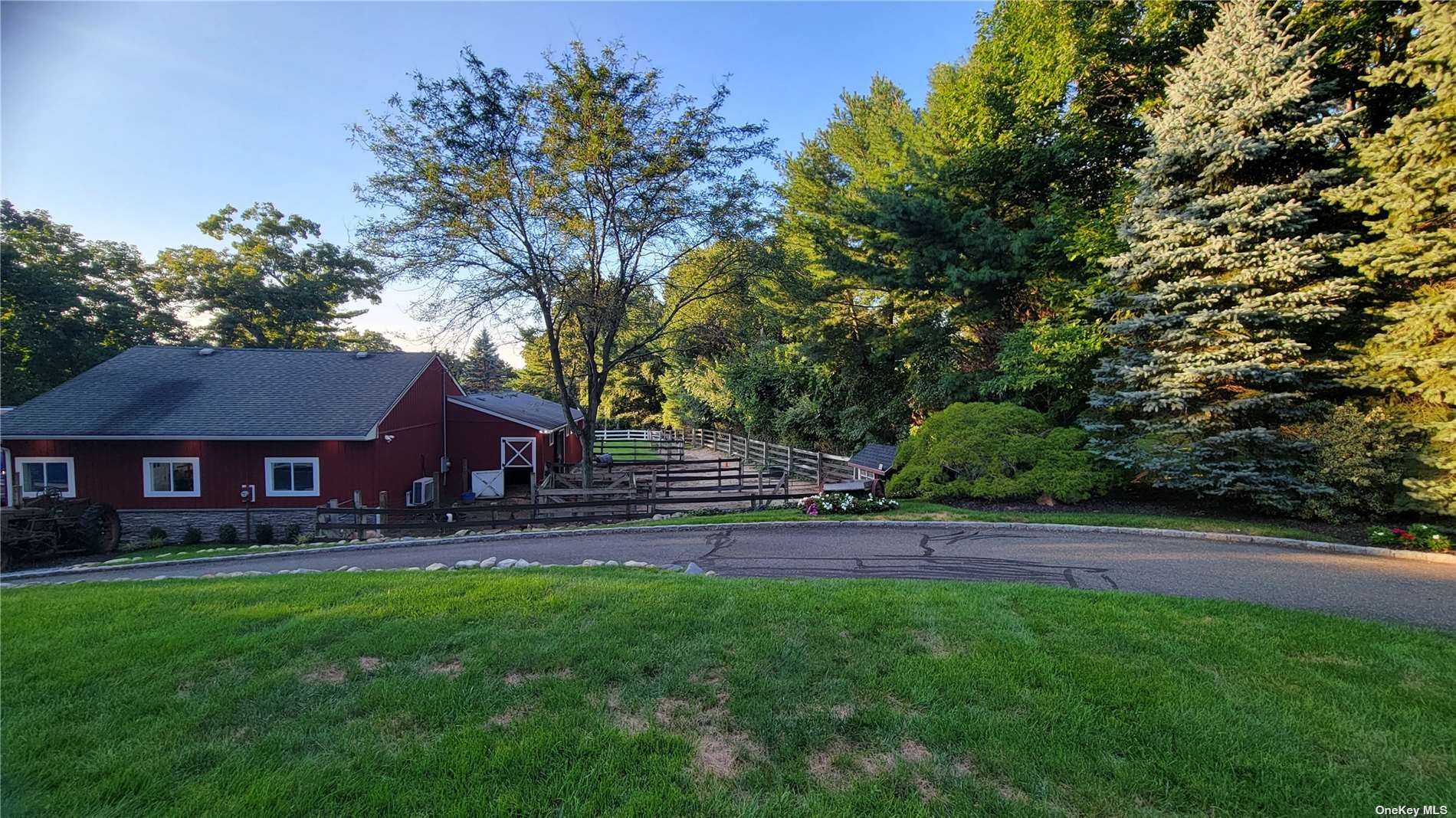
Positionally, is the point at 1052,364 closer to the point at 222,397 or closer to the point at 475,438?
the point at 475,438

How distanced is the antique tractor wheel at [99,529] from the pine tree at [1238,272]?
957 inches

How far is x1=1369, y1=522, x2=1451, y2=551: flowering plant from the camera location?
7463 millimetres

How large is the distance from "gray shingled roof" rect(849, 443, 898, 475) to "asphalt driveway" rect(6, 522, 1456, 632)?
358 cm

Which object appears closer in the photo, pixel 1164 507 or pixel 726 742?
pixel 726 742

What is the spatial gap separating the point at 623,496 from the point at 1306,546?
13.5m

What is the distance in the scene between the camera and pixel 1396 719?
302 centimetres

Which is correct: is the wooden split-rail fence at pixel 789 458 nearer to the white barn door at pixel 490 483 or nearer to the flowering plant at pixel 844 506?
the flowering plant at pixel 844 506

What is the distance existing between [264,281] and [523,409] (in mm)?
18860

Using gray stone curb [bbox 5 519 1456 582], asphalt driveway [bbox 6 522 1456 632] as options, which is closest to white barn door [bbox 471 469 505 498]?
gray stone curb [bbox 5 519 1456 582]

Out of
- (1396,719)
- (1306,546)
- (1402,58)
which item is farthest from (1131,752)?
(1402,58)

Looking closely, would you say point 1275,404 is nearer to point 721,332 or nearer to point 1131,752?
point 1131,752

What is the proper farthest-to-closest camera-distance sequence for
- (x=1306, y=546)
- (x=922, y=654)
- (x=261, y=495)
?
(x=261, y=495) → (x=1306, y=546) → (x=922, y=654)

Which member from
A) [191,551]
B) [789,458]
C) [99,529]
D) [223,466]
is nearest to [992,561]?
[789,458]

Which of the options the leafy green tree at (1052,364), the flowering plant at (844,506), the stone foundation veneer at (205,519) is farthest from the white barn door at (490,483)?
the leafy green tree at (1052,364)
